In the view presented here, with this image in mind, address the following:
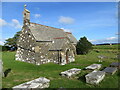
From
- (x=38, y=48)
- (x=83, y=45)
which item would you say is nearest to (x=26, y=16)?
(x=38, y=48)

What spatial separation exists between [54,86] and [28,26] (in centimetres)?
1309

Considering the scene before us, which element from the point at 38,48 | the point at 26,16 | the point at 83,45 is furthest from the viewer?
the point at 83,45

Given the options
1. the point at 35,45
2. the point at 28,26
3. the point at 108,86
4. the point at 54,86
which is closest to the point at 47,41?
the point at 35,45

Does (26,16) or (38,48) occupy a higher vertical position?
(26,16)

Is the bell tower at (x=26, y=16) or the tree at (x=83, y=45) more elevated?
the bell tower at (x=26, y=16)

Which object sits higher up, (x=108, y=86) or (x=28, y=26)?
(x=28, y=26)

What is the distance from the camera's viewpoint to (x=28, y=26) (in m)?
A: 17.6

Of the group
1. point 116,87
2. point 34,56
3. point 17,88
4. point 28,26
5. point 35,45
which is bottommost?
point 116,87

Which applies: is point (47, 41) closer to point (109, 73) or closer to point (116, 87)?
point (109, 73)

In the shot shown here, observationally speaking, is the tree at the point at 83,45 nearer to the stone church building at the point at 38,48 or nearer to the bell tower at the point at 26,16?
the stone church building at the point at 38,48

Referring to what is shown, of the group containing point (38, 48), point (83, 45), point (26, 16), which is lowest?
point (38, 48)

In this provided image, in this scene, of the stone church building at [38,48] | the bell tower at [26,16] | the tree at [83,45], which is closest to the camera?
the stone church building at [38,48]

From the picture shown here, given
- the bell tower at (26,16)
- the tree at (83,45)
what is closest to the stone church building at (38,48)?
the bell tower at (26,16)

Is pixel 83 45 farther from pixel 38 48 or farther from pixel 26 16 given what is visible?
pixel 26 16
